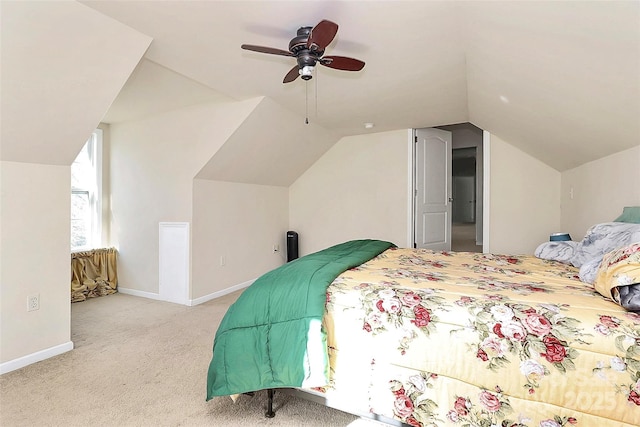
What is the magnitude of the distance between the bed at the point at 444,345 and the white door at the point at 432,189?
2822 millimetres

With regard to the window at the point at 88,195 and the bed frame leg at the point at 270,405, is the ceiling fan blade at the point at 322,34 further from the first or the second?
the window at the point at 88,195

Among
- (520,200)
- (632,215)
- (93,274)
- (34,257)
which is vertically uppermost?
(520,200)

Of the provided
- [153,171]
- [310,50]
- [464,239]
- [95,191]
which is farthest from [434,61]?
[464,239]

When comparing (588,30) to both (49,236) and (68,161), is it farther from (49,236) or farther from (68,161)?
(49,236)

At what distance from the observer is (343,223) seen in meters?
5.16

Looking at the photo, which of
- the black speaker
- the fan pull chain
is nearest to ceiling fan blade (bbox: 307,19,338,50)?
the fan pull chain

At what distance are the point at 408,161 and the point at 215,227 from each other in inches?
109

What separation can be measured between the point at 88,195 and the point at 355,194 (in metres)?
3.65

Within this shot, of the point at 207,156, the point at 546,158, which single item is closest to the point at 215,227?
the point at 207,156

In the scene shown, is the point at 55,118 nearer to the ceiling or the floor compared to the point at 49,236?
nearer to the ceiling

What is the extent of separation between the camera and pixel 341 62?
2164mm

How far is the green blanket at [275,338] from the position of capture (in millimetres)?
1560

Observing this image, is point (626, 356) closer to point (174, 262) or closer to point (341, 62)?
point (341, 62)

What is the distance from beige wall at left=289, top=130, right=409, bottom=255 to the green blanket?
3.19 metres
